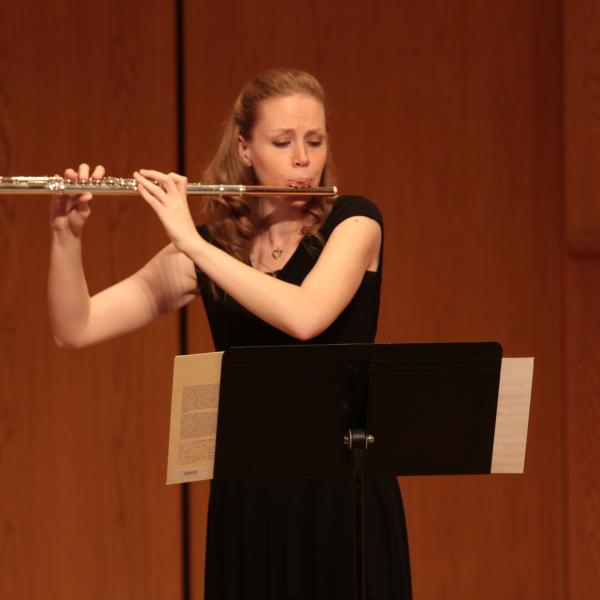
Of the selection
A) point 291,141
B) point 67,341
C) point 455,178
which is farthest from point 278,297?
point 455,178

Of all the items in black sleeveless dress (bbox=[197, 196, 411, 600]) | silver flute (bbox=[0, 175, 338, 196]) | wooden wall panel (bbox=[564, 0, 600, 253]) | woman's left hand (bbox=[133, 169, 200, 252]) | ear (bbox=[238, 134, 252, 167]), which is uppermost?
wooden wall panel (bbox=[564, 0, 600, 253])

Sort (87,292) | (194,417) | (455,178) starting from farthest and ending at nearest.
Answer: (455,178)
(87,292)
(194,417)

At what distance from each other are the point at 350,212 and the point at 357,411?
461mm

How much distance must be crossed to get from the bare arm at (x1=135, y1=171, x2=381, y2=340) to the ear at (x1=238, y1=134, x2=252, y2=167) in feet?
0.80

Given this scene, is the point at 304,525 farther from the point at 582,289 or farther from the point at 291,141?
the point at 582,289

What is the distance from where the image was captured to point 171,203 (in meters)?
2.07

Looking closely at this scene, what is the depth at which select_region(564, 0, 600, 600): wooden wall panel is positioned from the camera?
10.9 ft

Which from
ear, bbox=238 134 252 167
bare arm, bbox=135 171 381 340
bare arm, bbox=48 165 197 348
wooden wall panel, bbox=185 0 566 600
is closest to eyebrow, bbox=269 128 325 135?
ear, bbox=238 134 252 167

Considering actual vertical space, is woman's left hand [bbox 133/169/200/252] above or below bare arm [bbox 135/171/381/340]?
above

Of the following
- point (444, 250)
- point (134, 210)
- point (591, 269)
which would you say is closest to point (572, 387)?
point (591, 269)

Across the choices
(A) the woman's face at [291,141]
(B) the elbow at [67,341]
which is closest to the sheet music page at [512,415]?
(A) the woman's face at [291,141]

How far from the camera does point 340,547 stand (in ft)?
6.90

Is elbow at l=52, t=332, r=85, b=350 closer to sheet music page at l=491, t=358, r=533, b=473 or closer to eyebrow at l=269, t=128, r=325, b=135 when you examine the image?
eyebrow at l=269, t=128, r=325, b=135

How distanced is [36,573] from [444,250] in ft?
5.48
